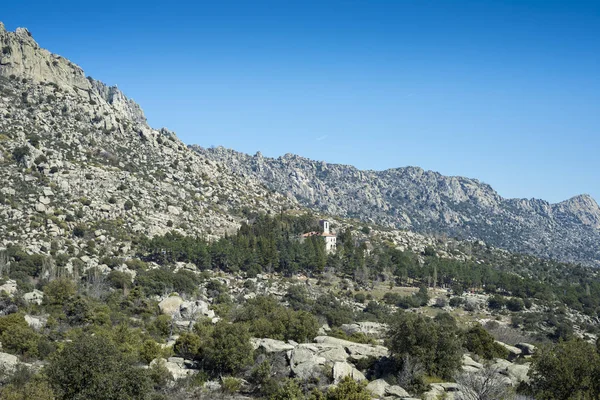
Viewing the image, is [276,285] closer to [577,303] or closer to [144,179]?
[144,179]

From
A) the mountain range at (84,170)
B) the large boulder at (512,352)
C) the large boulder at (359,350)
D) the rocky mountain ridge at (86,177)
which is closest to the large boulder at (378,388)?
the large boulder at (359,350)

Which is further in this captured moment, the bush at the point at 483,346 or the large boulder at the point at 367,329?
the large boulder at the point at 367,329

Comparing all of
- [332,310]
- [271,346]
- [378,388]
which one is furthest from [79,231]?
[378,388]

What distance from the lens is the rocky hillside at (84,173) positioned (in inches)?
3369

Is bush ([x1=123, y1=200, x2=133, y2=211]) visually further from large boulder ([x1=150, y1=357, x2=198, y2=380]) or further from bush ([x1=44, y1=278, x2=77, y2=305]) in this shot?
large boulder ([x1=150, y1=357, x2=198, y2=380])

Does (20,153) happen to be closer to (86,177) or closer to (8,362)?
(86,177)

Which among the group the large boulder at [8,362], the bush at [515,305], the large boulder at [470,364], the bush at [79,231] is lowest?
the bush at [515,305]

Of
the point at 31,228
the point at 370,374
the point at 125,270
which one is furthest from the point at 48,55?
the point at 370,374

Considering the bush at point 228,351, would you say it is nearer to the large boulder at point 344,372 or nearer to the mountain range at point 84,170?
the large boulder at point 344,372

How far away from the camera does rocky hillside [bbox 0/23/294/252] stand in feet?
281

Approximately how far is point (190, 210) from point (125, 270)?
3598 cm

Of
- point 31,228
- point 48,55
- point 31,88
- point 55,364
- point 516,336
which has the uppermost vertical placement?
point 48,55

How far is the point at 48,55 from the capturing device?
133m

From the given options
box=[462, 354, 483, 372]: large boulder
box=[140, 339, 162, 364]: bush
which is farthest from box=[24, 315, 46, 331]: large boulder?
box=[462, 354, 483, 372]: large boulder
